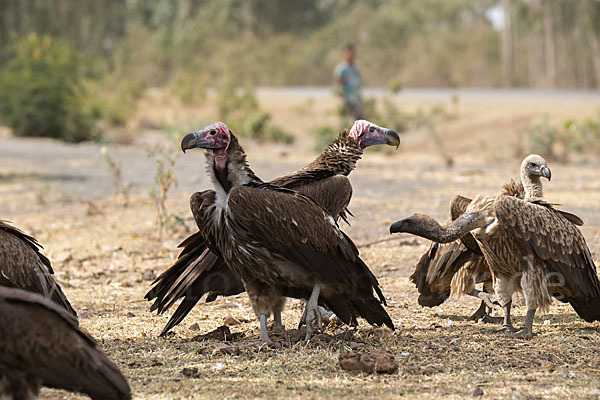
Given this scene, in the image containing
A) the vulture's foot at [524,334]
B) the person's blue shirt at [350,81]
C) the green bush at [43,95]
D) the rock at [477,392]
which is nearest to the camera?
the rock at [477,392]

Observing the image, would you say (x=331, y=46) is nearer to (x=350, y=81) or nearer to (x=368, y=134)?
(x=350, y=81)

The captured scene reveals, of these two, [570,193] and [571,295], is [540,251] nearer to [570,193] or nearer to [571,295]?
[571,295]

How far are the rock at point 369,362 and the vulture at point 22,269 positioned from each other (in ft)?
5.72

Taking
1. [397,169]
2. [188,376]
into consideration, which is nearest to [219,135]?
[188,376]

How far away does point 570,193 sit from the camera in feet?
39.5

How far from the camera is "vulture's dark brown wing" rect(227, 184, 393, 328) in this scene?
17.1 ft

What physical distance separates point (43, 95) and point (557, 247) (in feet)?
57.3

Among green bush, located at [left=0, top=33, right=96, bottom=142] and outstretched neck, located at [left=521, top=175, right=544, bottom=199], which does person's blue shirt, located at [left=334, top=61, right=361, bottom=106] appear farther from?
outstretched neck, located at [left=521, top=175, right=544, bottom=199]

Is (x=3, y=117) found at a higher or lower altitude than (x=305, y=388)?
higher

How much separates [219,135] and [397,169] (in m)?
9.83

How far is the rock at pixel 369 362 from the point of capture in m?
4.91

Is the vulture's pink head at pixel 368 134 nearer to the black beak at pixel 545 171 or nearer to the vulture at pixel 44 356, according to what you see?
the black beak at pixel 545 171

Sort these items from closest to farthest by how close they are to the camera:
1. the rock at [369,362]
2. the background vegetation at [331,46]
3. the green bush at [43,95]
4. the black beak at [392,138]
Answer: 1. the rock at [369,362]
2. the black beak at [392,138]
3. the green bush at [43,95]
4. the background vegetation at [331,46]

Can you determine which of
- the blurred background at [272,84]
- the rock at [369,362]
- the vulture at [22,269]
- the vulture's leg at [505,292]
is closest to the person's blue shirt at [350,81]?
the blurred background at [272,84]
